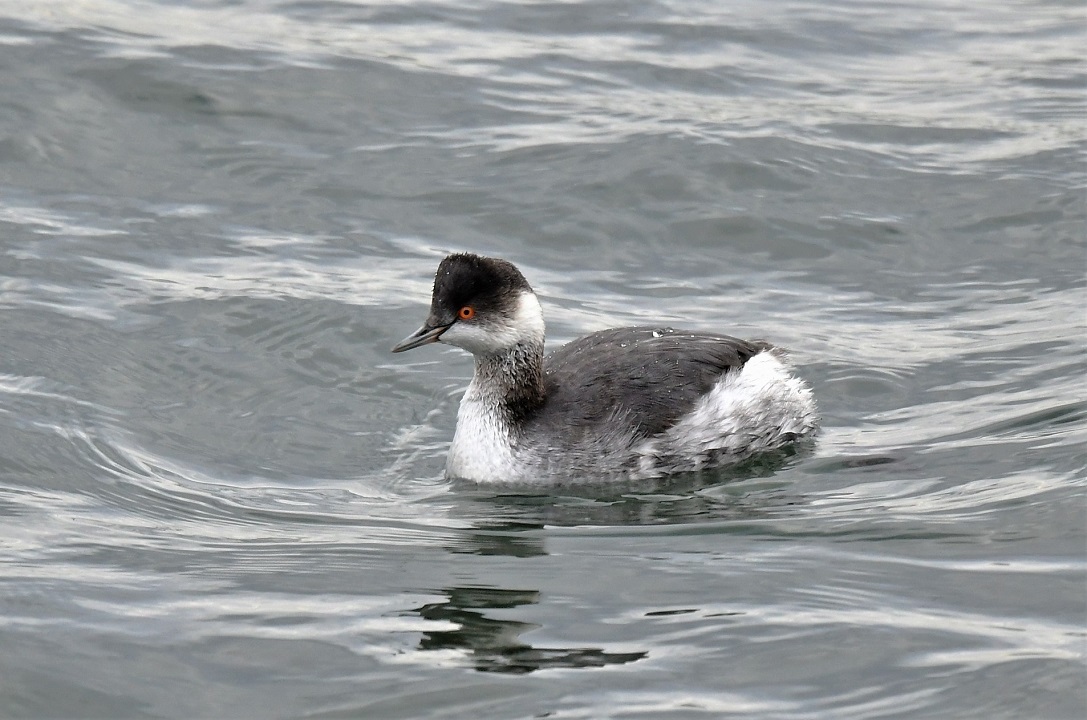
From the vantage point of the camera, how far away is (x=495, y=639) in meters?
5.78

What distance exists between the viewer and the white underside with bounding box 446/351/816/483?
311 inches

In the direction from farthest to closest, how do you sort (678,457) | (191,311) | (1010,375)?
1. (191,311)
2. (1010,375)
3. (678,457)

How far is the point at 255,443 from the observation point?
8242 millimetres

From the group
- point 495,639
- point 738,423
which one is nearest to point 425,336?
point 738,423

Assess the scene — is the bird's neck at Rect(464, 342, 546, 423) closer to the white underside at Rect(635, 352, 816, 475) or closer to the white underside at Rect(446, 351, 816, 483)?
the white underside at Rect(446, 351, 816, 483)

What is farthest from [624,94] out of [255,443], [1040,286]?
[255,443]

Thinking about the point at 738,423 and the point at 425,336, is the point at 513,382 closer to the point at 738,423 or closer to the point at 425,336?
the point at 425,336

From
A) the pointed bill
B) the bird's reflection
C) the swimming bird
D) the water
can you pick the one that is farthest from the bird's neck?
the bird's reflection

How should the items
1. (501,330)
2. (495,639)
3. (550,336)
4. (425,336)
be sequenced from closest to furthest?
(495,639), (425,336), (501,330), (550,336)

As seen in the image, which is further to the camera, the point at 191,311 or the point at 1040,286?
the point at 1040,286

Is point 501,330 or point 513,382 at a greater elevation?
point 501,330

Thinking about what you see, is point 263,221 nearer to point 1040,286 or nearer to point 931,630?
point 1040,286

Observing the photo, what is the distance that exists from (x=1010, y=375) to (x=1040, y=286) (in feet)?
5.43

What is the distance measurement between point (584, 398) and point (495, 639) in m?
2.45
